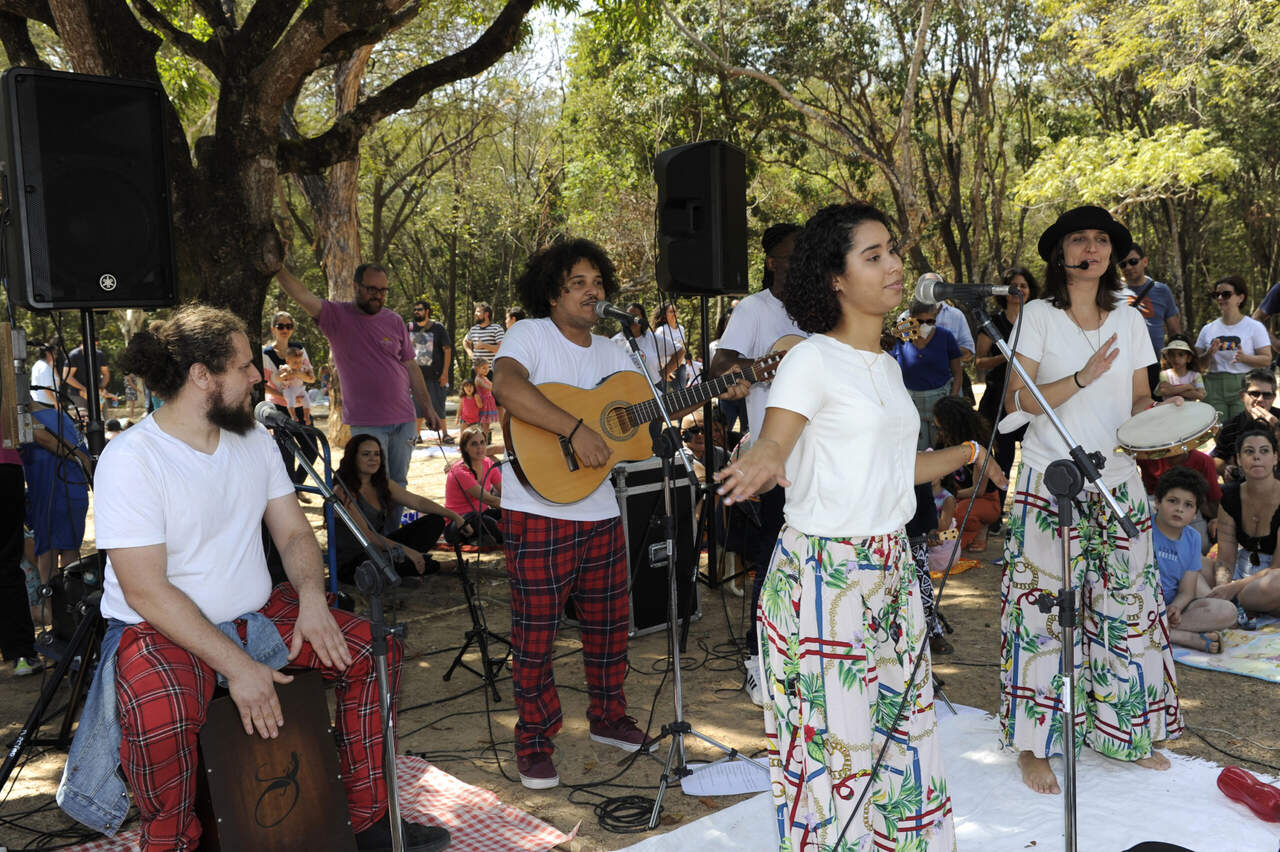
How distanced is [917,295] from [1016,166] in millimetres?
27823

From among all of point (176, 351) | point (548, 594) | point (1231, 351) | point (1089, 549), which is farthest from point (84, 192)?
point (1231, 351)

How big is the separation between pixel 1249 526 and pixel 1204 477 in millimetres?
784

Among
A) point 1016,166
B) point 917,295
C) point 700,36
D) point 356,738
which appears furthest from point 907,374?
point 1016,166

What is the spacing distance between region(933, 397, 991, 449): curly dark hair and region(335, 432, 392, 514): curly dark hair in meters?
3.69

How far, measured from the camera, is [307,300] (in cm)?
645

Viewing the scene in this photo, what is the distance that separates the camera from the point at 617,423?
4.22 metres

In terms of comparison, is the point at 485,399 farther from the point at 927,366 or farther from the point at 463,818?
the point at 463,818

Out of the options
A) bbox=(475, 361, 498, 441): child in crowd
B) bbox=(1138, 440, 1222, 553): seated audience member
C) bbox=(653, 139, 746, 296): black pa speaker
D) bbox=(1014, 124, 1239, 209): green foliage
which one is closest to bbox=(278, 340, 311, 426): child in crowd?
bbox=(475, 361, 498, 441): child in crowd

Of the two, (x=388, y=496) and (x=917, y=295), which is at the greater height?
(x=917, y=295)

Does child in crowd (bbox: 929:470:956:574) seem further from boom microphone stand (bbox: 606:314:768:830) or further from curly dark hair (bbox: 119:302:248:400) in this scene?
curly dark hair (bbox: 119:302:248:400)

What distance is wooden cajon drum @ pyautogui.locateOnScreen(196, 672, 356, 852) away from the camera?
294 cm

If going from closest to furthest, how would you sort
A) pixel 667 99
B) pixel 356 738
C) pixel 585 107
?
pixel 356 738, pixel 667 99, pixel 585 107

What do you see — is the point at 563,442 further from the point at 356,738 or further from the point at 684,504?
the point at 684,504

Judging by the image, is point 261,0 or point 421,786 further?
point 261,0
